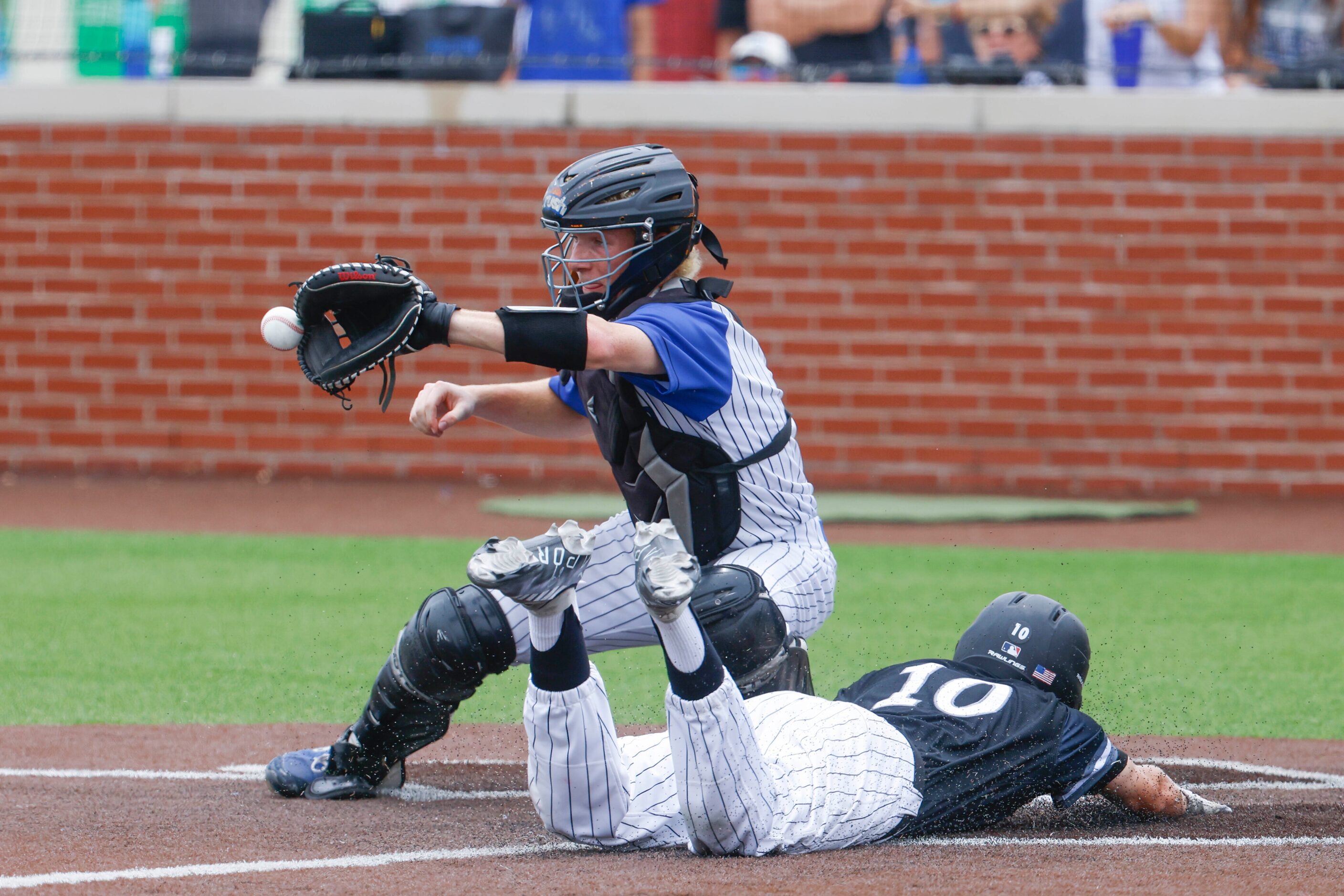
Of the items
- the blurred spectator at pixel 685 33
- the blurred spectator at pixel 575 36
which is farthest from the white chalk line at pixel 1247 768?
the blurred spectator at pixel 685 33

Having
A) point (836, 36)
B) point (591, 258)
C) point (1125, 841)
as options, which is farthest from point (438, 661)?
point (836, 36)

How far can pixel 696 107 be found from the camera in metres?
12.0

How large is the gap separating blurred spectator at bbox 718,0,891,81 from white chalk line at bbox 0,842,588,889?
915cm

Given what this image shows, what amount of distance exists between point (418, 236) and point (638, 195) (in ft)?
27.2

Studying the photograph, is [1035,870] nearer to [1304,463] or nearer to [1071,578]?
[1071,578]

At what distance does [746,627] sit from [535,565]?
27.4 inches

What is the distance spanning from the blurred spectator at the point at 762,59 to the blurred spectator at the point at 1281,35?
3.17 metres

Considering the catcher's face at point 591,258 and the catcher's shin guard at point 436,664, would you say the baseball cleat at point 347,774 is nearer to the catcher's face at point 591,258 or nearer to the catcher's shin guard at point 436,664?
the catcher's shin guard at point 436,664

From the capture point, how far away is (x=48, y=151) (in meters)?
12.4

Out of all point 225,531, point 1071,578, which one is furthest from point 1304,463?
point 225,531

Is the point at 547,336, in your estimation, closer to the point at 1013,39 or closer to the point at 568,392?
the point at 568,392

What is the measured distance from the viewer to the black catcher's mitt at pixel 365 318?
12.2 ft

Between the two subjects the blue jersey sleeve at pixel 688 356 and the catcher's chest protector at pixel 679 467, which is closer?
the blue jersey sleeve at pixel 688 356

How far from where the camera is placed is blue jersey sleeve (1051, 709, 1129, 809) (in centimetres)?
396
